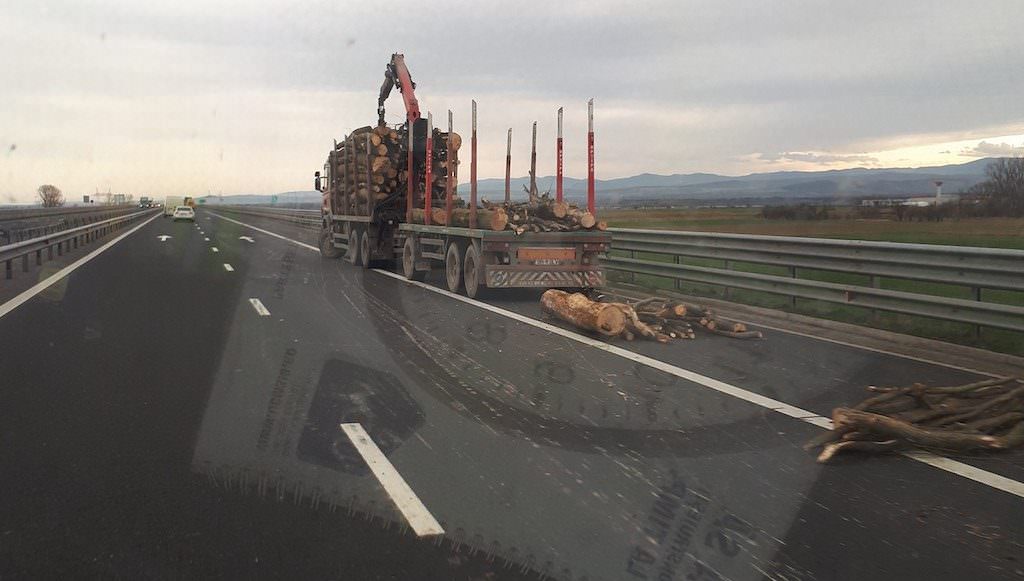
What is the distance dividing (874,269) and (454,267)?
7.44m

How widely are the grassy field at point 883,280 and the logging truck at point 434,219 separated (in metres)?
1.31

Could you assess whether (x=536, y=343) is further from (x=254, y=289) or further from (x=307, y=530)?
(x=254, y=289)

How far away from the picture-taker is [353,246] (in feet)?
75.4

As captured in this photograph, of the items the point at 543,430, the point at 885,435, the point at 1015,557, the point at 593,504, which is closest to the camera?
the point at 1015,557

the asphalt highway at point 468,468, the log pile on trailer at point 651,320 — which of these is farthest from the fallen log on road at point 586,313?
the asphalt highway at point 468,468

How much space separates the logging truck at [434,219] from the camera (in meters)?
14.1

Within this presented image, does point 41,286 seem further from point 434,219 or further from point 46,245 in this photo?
point 434,219

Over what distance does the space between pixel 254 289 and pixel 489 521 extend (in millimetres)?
12466

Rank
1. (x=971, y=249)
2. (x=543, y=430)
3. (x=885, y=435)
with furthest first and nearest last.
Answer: (x=971, y=249)
(x=543, y=430)
(x=885, y=435)

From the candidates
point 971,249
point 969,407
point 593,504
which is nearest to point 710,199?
point 971,249

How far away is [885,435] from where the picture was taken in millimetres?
5875

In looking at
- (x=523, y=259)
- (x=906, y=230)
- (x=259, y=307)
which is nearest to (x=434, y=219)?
(x=523, y=259)

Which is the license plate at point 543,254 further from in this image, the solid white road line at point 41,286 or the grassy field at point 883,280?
the solid white road line at point 41,286

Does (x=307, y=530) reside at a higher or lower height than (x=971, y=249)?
lower
